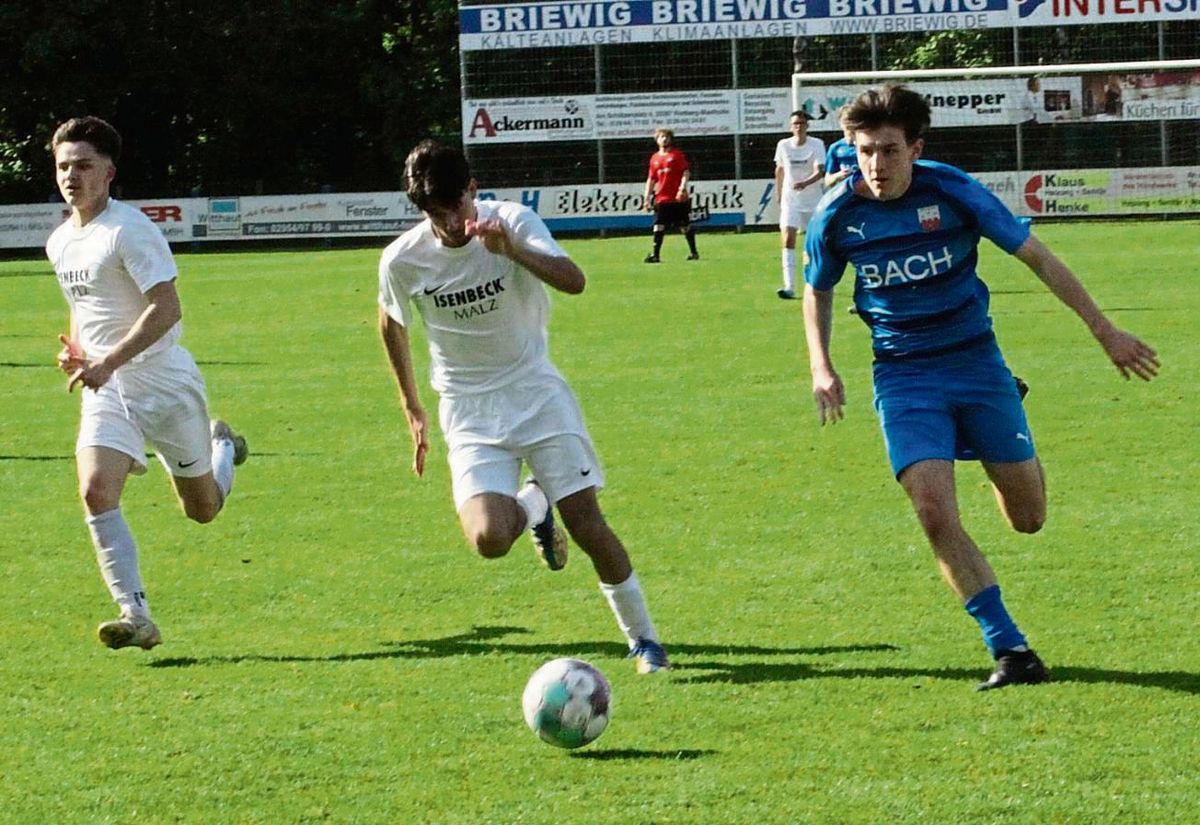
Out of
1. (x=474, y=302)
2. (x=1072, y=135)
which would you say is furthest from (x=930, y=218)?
(x=1072, y=135)

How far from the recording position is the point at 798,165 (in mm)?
21391

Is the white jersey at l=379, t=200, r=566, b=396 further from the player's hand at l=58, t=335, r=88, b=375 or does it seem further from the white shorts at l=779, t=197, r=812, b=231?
the white shorts at l=779, t=197, r=812, b=231

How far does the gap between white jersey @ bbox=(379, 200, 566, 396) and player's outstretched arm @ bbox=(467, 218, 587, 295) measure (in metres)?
0.13

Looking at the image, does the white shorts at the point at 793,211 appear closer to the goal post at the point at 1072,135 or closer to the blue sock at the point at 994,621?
the goal post at the point at 1072,135

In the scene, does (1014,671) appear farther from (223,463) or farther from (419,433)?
(223,463)

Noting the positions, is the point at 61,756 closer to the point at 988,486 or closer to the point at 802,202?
the point at 988,486

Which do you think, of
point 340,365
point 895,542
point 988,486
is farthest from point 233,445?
point 340,365

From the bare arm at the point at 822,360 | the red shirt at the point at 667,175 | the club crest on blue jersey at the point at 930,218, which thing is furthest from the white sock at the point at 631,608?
the red shirt at the point at 667,175

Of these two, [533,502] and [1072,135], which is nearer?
[533,502]

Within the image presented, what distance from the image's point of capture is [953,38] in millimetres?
37719

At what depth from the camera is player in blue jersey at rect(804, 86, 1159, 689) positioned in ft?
20.0

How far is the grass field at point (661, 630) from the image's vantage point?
5219 mm

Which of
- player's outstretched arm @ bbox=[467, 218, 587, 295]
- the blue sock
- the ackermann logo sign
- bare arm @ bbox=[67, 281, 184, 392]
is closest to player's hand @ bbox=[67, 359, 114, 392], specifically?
bare arm @ bbox=[67, 281, 184, 392]

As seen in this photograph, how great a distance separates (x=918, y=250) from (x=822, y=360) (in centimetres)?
46
